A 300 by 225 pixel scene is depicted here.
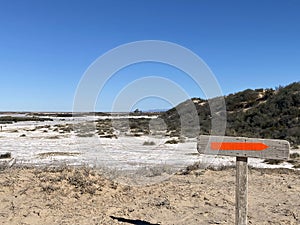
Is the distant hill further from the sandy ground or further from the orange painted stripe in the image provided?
the orange painted stripe

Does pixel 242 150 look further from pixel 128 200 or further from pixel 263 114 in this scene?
pixel 263 114

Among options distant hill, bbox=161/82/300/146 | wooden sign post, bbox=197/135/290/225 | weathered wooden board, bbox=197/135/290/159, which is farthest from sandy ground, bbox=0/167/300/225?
distant hill, bbox=161/82/300/146

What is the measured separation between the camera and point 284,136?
2292cm

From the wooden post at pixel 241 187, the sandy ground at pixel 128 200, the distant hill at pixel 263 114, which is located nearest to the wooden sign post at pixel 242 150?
the wooden post at pixel 241 187

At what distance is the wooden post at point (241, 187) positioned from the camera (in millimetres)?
4438

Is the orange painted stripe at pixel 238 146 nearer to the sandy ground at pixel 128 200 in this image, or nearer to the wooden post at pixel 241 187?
the wooden post at pixel 241 187

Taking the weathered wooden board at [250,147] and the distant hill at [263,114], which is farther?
the distant hill at [263,114]

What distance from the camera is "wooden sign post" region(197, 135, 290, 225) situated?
4.24 m

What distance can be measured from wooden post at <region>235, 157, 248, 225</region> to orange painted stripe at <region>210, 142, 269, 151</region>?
6.9 inches

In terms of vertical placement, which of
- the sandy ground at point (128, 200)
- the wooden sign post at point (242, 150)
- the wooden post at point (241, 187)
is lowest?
the sandy ground at point (128, 200)

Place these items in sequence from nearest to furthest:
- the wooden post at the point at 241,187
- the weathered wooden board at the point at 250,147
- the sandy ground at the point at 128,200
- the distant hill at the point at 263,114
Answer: the weathered wooden board at the point at 250,147 < the wooden post at the point at 241,187 < the sandy ground at the point at 128,200 < the distant hill at the point at 263,114

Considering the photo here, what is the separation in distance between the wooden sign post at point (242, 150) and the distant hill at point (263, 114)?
17.8m

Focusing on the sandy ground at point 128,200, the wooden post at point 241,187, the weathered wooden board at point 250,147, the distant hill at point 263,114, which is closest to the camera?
the weathered wooden board at point 250,147

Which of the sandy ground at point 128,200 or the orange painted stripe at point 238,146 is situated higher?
the orange painted stripe at point 238,146
